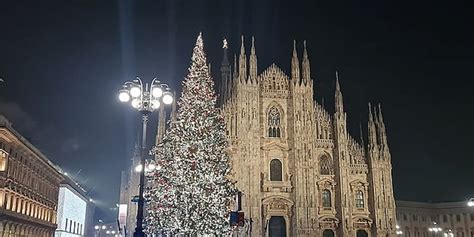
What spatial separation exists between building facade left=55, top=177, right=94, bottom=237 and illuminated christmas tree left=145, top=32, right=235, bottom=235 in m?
43.4

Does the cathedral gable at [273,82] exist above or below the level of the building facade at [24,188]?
above

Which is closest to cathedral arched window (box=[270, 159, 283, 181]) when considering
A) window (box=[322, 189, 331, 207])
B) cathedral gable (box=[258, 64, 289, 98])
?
window (box=[322, 189, 331, 207])

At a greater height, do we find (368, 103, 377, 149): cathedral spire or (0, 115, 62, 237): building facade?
(368, 103, 377, 149): cathedral spire

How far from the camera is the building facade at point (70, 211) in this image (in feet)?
216

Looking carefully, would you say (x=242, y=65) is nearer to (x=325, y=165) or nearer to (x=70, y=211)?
(x=325, y=165)

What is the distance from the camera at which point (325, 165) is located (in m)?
48.7

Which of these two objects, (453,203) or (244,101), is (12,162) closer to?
(244,101)

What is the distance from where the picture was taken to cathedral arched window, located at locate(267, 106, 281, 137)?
4916 cm

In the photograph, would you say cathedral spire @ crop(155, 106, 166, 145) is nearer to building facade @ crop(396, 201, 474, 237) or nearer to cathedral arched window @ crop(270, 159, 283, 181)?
cathedral arched window @ crop(270, 159, 283, 181)

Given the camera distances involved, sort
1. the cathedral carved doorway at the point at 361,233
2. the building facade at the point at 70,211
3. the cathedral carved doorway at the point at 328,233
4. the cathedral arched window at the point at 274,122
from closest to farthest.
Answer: the cathedral carved doorway at the point at 328,233
the cathedral carved doorway at the point at 361,233
the cathedral arched window at the point at 274,122
the building facade at the point at 70,211

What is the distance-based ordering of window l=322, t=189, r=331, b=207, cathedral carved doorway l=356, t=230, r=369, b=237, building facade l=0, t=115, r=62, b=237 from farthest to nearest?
window l=322, t=189, r=331, b=207
cathedral carved doorway l=356, t=230, r=369, b=237
building facade l=0, t=115, r=62, b=237

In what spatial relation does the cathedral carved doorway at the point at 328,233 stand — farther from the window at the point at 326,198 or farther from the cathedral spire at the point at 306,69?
the cathedral spire at the point at 306,69

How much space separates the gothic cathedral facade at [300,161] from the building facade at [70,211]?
1306 inches

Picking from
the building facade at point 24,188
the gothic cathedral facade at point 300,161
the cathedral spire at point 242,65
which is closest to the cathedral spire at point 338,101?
the gothic cathedral facade at point 300,161
